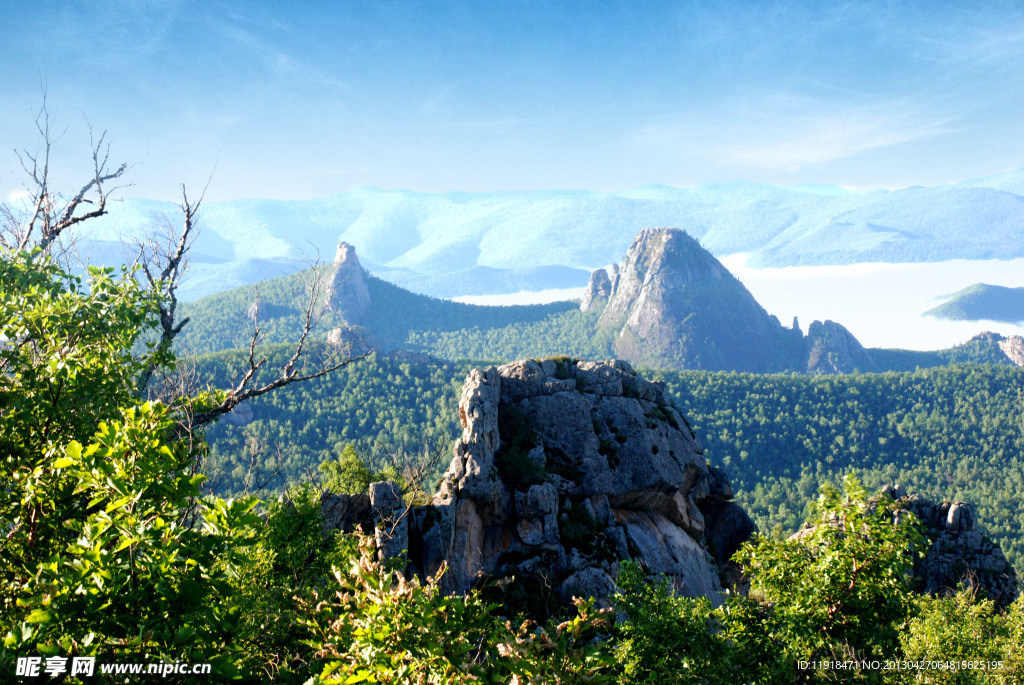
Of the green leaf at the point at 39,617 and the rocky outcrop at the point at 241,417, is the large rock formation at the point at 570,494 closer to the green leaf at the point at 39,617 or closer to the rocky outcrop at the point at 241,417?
the green leaf at the point at 39,617

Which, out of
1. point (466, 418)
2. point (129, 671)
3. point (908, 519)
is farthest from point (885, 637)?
point (466, 418)

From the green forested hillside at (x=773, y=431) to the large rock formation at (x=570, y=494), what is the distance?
7496cm

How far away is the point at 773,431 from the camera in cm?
17975

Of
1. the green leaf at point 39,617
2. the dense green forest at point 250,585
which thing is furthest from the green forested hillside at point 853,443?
the green leaf at point 39,617

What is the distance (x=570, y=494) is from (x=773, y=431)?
157 m

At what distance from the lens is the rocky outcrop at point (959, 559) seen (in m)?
61.1

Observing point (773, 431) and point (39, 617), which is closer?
point (39, 617)

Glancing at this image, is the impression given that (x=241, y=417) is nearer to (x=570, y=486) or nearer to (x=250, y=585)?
(x=570, y=486)

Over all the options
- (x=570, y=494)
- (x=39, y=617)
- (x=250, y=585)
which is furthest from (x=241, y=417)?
(x=39, y=617)

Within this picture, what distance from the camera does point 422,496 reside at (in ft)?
138

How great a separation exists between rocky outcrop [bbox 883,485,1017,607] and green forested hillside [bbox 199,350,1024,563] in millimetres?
60325

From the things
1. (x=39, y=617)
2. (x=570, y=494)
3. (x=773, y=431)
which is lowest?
(x=773, y=431)

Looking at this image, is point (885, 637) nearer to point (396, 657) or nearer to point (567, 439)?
point (396, 657)

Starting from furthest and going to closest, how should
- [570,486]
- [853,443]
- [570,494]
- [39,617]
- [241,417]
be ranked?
[853,443] < [241,417] < [570,486] < [570,494] < [39,617]
